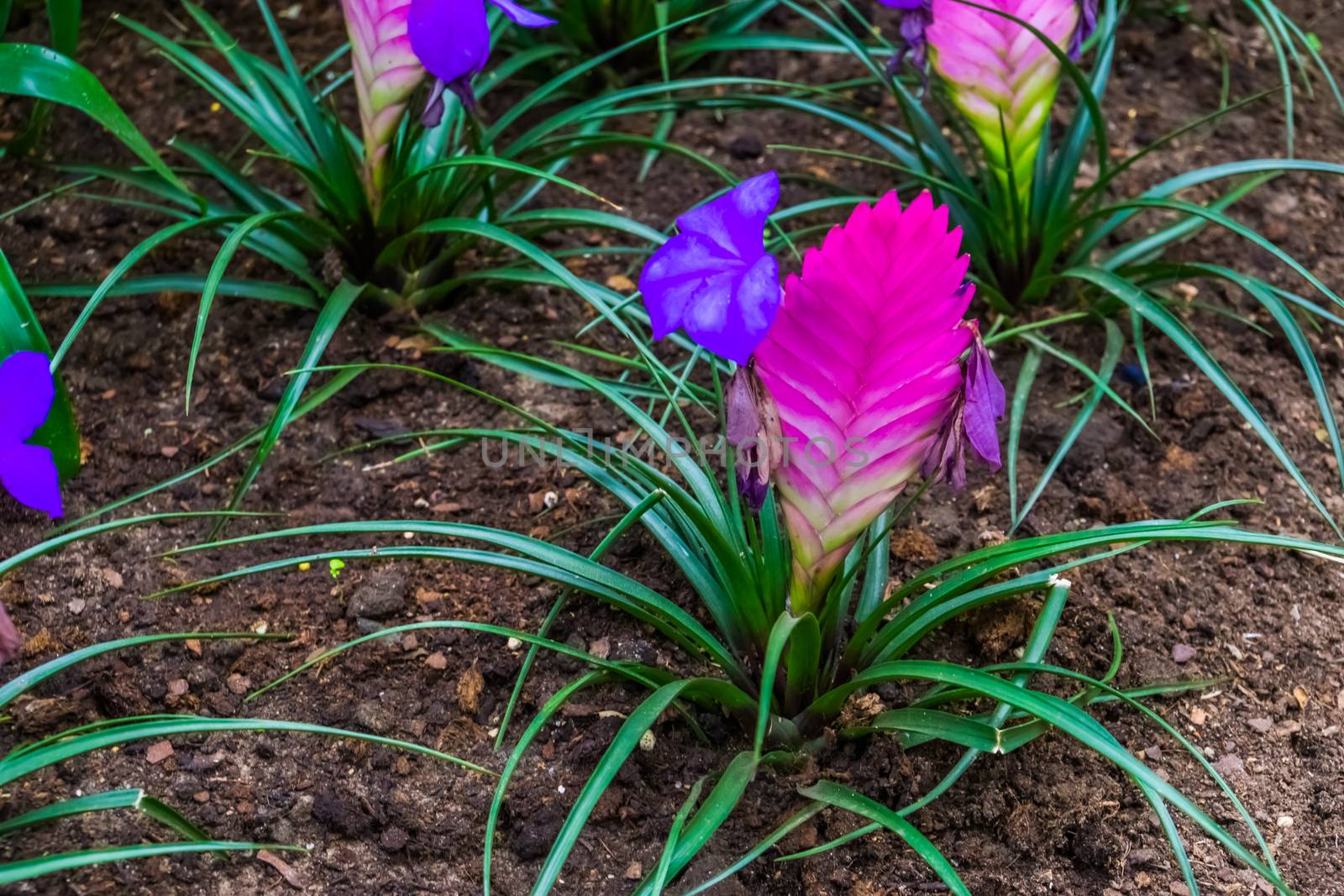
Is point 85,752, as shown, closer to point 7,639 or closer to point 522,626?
point 7,639

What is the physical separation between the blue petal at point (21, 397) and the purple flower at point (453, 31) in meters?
0.83

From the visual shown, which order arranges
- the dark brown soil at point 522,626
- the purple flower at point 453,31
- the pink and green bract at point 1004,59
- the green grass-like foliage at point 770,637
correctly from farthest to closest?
the pink and green bract at point 1004,59 → the purple flower at point 453,31 → the dark brown soil at point 522,626 → the green grass-like foliage at point 770,637

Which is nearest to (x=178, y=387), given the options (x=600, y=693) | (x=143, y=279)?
(x=143, y=279)

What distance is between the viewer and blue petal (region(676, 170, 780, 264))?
1.50 meters

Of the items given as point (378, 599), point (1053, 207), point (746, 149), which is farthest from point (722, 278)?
point (746, 149)

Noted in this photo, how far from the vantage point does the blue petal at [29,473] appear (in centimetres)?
177

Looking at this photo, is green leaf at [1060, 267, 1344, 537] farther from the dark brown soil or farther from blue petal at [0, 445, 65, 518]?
blue petal at [0, 445, 65, 518]

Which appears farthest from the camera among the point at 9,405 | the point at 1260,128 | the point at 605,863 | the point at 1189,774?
the point at 1260,128

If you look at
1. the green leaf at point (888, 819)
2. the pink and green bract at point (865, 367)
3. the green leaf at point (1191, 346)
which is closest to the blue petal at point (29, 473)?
the pink and green bract at point (865, 367)

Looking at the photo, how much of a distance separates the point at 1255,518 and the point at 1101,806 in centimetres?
85

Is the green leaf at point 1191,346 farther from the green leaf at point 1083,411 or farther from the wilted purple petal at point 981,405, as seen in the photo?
the wilted purple petal at point 981,405

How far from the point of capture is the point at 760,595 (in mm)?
2008

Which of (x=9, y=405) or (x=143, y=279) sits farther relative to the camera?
(x=143, y=279)

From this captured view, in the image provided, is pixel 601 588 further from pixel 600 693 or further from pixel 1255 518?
pixel 1255 518
